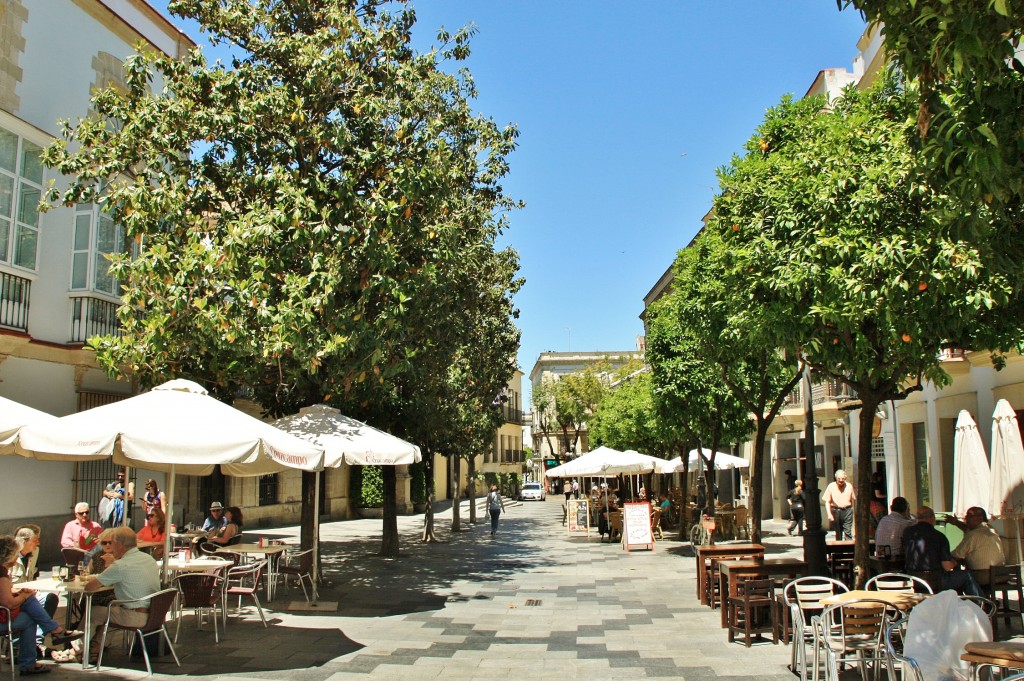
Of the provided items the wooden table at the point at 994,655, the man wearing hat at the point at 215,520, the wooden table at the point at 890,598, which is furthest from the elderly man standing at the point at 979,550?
the man wearing hat at the point at 215,520

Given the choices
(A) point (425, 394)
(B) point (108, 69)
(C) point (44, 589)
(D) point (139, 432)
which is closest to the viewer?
(D) point (139, 432)

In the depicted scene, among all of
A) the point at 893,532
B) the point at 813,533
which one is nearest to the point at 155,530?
the point at 813,533

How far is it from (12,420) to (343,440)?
4.18 metres

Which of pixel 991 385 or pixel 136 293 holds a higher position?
pixel 136 293

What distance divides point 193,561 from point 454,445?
50.3ft

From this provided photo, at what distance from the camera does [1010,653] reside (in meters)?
4.69

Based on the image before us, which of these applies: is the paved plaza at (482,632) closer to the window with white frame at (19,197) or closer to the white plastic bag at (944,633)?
the white plastic bag at (944,633)

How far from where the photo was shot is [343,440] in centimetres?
1116

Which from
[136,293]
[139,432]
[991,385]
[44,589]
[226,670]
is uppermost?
[136,293]

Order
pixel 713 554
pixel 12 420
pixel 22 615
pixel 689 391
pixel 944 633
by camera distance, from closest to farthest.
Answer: pixel 944 633 → pixel 22 615 → pixel 12 420 → pixel 713 554 → pixel 689 391

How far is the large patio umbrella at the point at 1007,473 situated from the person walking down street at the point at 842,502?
4.96m

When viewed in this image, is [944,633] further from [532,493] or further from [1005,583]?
[532,493]

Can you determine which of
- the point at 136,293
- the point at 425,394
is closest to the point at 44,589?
the point at 136,293

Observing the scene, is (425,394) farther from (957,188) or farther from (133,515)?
(957,188)
